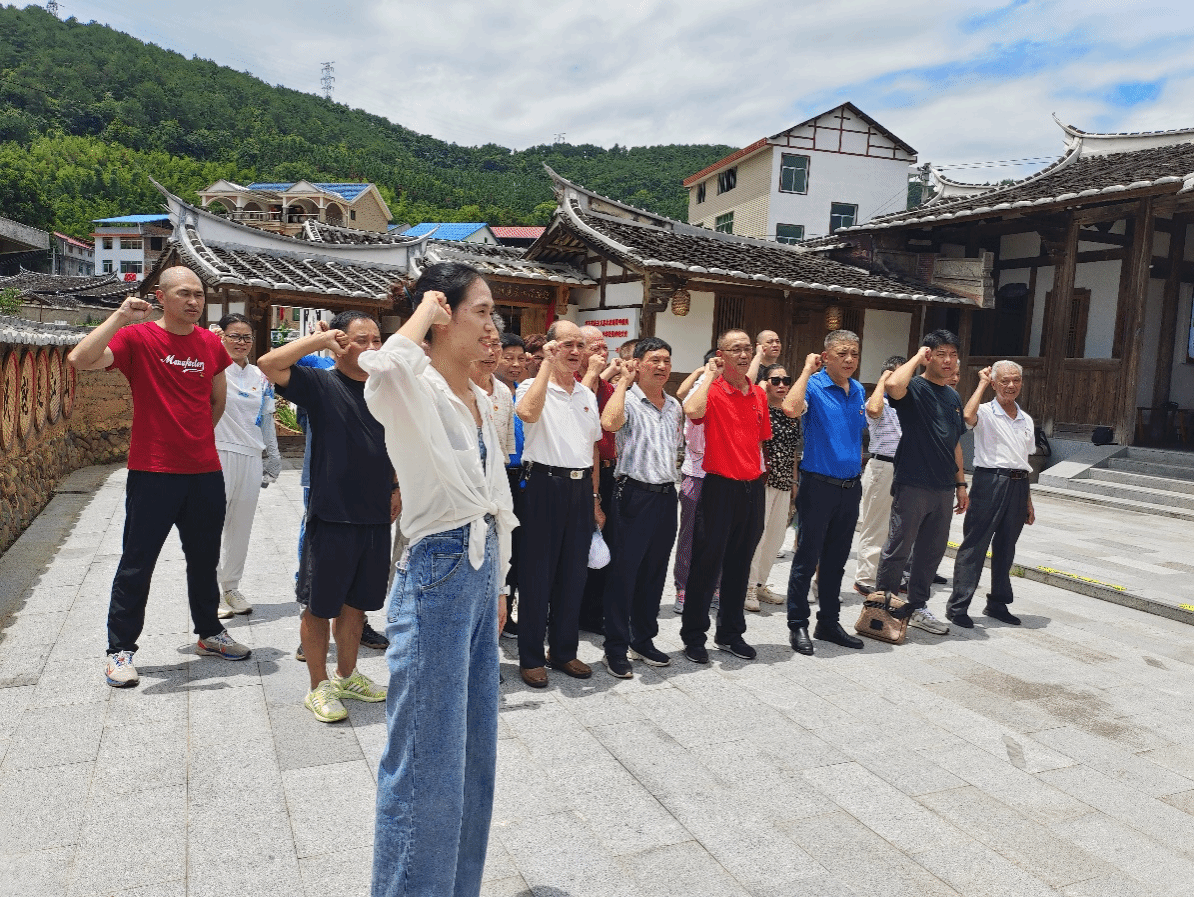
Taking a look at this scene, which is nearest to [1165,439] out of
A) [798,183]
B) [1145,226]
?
[1145,226]

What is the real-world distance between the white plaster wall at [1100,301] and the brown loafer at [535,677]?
1338 cm

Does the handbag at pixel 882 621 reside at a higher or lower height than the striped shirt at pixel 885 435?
lower

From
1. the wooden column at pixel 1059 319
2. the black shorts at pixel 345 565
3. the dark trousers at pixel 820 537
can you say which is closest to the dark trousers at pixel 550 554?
the black shorts at pixel 345 565

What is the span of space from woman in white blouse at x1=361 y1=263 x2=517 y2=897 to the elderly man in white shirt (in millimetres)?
4711

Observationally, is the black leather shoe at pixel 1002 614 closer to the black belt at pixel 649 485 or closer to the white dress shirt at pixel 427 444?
the black belt at pixel 649 485

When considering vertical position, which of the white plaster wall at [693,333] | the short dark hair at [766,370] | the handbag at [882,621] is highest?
the white plaster wall at [693,333]

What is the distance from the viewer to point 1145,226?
1232 cm

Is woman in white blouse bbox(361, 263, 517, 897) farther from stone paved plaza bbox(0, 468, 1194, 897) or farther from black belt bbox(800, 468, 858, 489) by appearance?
black belt bbox(800, 468, 858, 489)

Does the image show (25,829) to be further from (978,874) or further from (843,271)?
(843,271)

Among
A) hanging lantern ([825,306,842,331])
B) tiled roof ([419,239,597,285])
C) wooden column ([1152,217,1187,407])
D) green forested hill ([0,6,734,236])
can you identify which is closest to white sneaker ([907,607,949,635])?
hanging lantern ([825,306,842,331])

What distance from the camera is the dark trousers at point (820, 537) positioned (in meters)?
4.92

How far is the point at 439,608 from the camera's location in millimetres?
1973

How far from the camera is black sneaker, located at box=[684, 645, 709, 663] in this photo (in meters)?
4.71

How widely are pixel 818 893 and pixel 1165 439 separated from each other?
49.9 ft
